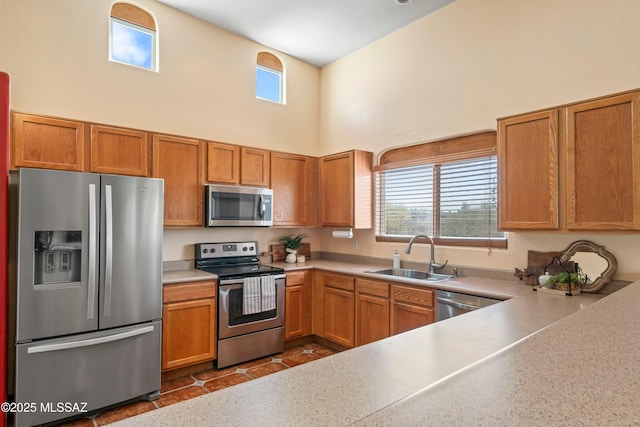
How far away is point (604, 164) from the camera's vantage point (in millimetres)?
2287

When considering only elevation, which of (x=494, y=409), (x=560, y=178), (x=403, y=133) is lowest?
(x=494, y=409)

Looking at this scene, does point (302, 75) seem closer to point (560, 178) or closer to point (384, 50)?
point (384, 50)

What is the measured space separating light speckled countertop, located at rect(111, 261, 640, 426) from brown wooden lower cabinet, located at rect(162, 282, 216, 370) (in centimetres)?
224

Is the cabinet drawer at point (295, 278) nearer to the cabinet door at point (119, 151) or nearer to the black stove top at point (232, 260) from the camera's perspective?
the black stove top at point (232, 260)

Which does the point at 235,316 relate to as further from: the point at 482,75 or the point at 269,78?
the point at 482,75

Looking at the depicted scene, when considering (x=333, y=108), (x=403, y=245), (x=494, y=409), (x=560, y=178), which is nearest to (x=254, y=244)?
(x=403, y=245)

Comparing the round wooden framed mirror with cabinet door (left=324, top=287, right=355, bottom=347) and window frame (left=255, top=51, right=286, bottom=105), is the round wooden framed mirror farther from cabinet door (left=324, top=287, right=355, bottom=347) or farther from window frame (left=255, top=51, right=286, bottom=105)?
window frame (left=255, top=51, right=286, bottom=105)

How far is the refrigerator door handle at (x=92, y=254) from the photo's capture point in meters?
2.52

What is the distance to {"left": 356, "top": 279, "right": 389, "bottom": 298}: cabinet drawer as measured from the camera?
326 centimetres

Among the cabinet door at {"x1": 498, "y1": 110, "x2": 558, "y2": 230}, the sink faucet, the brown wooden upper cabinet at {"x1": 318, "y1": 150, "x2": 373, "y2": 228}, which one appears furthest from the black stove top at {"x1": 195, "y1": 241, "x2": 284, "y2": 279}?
the cabinet door at {"x1": 498, "y1": 110, "x2": 558, "y2": 230}

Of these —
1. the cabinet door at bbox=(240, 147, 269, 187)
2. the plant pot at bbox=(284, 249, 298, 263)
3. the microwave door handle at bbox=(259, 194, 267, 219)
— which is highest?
the cabinet door at bbox=(240, 147, 269, 187)

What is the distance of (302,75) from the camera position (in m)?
4.80

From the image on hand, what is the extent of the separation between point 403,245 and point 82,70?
3546 millimetres

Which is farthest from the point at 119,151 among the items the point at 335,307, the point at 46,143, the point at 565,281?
the point at 565,281
